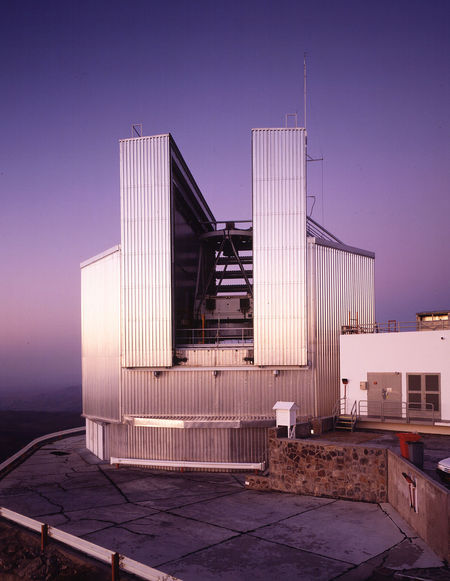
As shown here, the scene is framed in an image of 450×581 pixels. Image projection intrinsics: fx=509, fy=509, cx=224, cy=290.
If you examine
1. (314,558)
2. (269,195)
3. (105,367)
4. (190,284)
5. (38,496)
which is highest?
(269,195)

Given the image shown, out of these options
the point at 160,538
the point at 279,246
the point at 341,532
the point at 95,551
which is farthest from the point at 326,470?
the point at 279,246

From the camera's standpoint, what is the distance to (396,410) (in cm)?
2142

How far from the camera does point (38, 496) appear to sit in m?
17.6

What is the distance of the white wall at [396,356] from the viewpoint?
20.3 metres

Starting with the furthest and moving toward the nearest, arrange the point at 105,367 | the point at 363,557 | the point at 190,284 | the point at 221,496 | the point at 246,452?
1. the point at 190,284
2. the point at 105,367
3. the point at 246,452
4. the point at 221,496
5. the point at 363,557

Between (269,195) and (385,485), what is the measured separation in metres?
13.5

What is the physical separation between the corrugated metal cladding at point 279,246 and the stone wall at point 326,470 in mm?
6214

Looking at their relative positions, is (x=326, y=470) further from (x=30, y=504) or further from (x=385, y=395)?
(x=30, y=504)

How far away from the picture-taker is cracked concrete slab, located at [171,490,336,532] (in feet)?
44.6

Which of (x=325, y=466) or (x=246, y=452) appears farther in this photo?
(x=246, y=452)

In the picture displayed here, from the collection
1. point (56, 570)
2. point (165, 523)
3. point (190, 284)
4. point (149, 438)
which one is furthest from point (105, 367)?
point (56, 570)

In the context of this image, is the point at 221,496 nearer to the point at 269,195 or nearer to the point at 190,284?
the point at 269,195

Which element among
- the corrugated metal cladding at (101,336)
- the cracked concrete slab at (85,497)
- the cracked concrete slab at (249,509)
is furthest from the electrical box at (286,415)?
the corrugated metal cladding at (101,336)

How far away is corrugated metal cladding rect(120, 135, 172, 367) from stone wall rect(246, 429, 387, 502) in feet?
27.4
